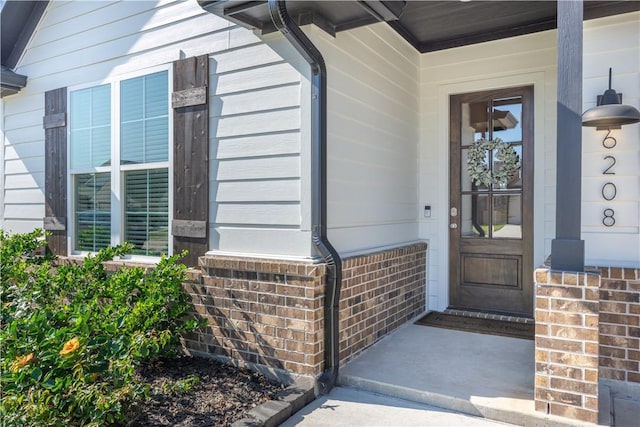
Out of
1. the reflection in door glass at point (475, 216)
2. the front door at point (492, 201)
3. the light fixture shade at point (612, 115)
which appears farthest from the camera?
the reflection in door glass at point (475, 216)

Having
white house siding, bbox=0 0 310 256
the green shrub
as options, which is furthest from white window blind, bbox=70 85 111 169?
the green shrub

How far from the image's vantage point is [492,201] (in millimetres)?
4391

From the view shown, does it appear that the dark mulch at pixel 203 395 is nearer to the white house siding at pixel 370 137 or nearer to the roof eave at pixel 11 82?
the white house siding at pixel 370 137

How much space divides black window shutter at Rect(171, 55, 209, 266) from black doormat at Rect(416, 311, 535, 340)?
7.45 feet

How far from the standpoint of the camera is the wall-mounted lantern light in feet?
8.50

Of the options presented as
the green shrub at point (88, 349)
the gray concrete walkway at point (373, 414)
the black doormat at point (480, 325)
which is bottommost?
the gray concrete walkway at point (373, 414)

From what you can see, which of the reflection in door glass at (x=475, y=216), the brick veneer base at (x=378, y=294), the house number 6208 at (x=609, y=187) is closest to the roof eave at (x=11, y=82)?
the brick veneer base at (x=378, y=294)

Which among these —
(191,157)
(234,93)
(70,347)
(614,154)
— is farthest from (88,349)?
(614,154)

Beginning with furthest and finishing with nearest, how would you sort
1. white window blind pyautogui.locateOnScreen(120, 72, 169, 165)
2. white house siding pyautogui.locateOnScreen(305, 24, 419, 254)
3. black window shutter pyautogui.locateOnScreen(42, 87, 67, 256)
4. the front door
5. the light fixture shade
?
black window shutter pyautogui.locateOnScreen(42, 87, 67, 256) → the front door → white window blind pyautogui.locateOnScreen(120, 72, 169, 165) → white house siding pyautogui.locateOnScreen(305, 24, 419, 254) → the light fixture shade

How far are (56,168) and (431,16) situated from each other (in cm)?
409

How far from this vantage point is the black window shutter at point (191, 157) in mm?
3420

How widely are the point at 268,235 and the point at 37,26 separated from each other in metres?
3.99

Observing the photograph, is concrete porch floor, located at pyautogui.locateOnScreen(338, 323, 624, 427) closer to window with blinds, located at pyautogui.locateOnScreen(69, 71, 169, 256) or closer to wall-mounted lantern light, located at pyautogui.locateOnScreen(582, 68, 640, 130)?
wall-mounted lantern light, located at pyautogui.locateOnScreen(582, 68, 640, 130)

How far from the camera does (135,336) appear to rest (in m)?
2.62
